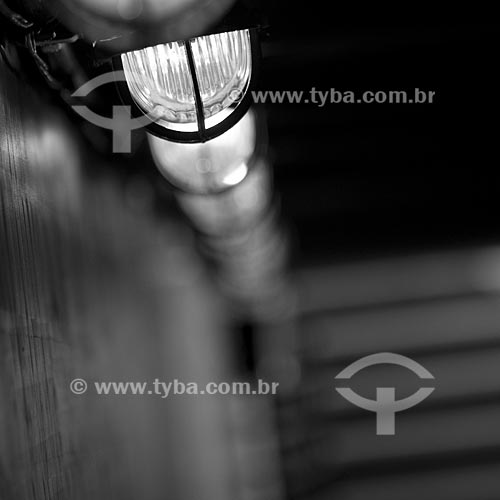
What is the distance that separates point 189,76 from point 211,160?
434 millimetres

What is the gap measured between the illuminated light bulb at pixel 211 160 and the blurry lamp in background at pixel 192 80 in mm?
377

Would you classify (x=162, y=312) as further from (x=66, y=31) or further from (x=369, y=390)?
(x=66, y=31)

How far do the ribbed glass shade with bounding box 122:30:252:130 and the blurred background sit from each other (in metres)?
0.37

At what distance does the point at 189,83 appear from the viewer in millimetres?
937

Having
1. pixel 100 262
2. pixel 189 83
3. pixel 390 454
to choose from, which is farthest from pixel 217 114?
pixel 390 454

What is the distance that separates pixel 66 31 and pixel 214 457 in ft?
2.74

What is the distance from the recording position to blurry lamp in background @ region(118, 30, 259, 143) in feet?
3.06

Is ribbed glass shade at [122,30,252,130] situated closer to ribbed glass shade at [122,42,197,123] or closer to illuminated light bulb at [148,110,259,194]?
ribbed glass shade at [122,42,197,123]
